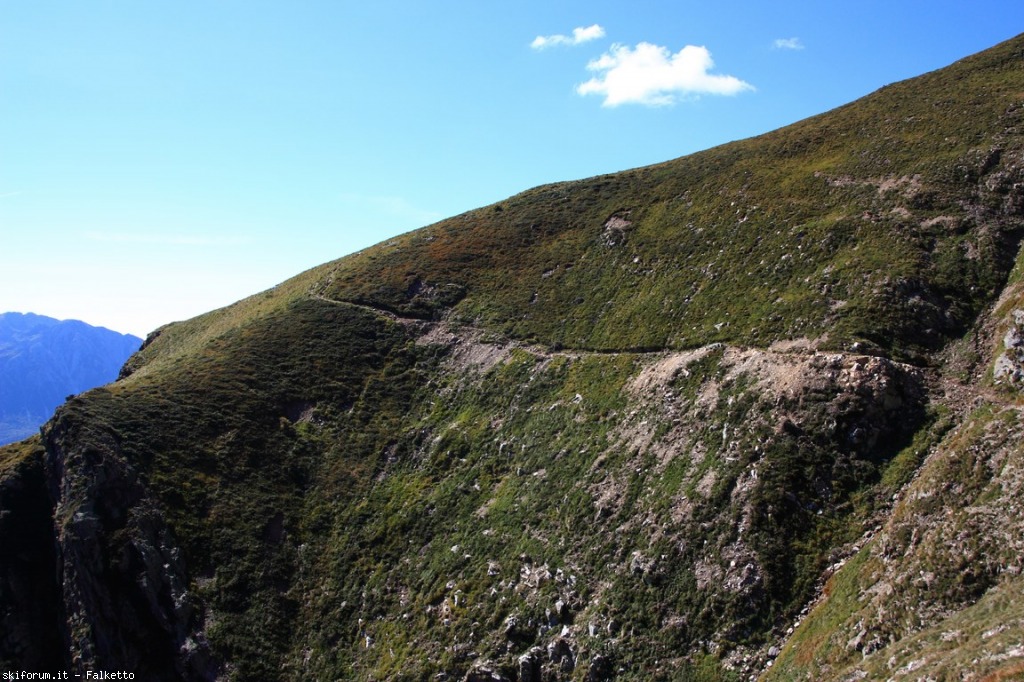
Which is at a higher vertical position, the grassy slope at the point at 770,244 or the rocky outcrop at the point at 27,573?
the grassy slope at the point at 770,244

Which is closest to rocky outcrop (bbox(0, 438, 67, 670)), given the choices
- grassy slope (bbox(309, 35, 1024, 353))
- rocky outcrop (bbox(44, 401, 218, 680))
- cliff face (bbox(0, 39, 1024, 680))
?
cliff face (bbox(0, 39, 1024, 680))

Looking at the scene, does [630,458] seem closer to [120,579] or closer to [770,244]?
[770,244]

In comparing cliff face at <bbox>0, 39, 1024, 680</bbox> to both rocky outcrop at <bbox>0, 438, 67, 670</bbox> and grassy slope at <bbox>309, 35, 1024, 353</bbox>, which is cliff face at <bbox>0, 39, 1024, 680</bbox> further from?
grassy slope at <bbox>309, 35, 1024, 353</bbox>

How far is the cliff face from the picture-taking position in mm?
26719

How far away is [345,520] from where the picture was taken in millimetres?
48375

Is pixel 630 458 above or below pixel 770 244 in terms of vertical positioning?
below

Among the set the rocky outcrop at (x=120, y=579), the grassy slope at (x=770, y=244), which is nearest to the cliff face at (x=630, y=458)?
the rocky outcrop at (x=120, y=579)

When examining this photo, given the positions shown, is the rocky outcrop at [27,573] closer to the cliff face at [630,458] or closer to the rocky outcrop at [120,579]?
the cliff face at [630,458]

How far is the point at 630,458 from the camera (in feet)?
126

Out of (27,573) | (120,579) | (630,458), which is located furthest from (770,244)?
(27,573)

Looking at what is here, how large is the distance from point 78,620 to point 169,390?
75.2ft

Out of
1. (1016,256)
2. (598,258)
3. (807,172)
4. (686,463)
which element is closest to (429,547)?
(686,463)

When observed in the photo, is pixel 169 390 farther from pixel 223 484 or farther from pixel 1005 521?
pixel 1005 521

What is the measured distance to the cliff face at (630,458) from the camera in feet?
87.7
